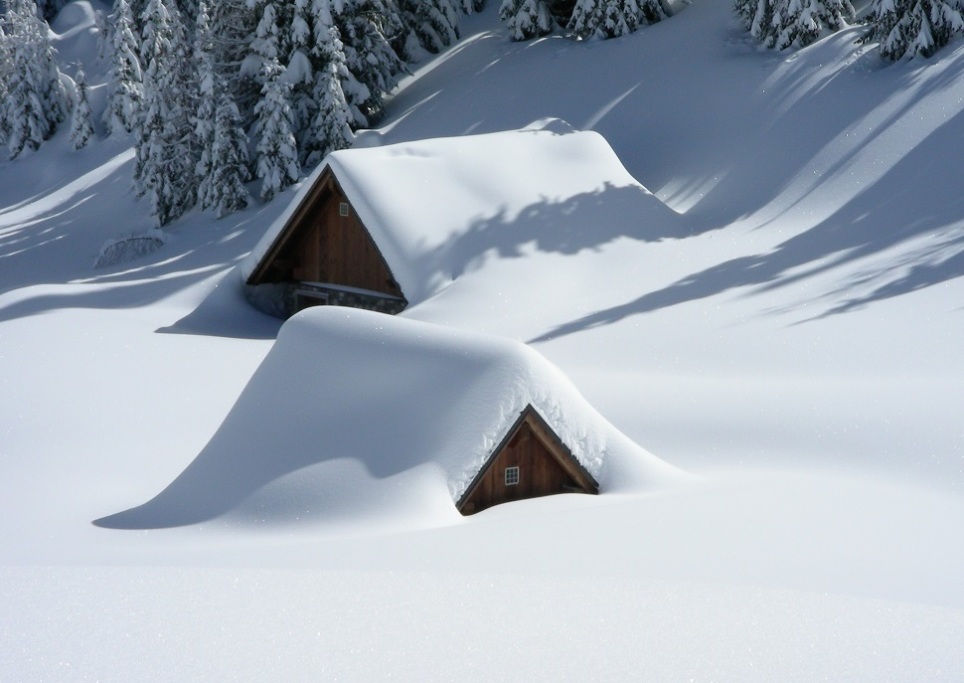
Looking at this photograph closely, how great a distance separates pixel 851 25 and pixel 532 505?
901 inches

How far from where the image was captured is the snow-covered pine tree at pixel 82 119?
Result: 46000 mm

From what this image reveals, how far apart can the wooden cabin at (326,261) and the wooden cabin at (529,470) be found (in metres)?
11.0

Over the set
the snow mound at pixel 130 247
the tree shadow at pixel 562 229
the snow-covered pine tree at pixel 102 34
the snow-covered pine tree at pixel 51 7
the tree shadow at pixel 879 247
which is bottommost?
the tree shadow at pixel 879 247

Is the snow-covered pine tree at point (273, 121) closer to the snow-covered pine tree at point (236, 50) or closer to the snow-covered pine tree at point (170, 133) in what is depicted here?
the snow-covered pine tree at point (236, 50)

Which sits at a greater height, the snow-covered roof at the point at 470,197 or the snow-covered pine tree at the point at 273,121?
the snow-covered pine tree at the point at 273,121

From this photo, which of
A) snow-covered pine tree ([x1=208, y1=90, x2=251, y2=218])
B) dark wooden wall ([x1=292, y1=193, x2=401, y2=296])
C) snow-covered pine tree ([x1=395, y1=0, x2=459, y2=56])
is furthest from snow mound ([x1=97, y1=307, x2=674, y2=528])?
snow-covered pine tree ([x1=395, y1=0, x2=459, y2=56])

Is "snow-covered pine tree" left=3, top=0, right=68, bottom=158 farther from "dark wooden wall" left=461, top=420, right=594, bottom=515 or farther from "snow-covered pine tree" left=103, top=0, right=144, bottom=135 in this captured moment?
"dark wooden wall" left=461, top=420, right=594, bottom=515

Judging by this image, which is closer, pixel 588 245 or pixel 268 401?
pixel 268 401

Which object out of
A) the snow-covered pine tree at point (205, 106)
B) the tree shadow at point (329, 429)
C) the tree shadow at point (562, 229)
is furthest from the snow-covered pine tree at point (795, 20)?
the tree shadow at point (329, 429)

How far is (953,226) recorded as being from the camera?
A: 800 inches

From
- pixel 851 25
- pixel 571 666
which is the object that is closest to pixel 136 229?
pixel 851 25

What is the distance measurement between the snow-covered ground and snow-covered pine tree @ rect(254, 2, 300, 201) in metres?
0.73

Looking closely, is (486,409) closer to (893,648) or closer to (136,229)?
(893,648)

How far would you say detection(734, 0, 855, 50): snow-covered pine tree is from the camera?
2817cm
